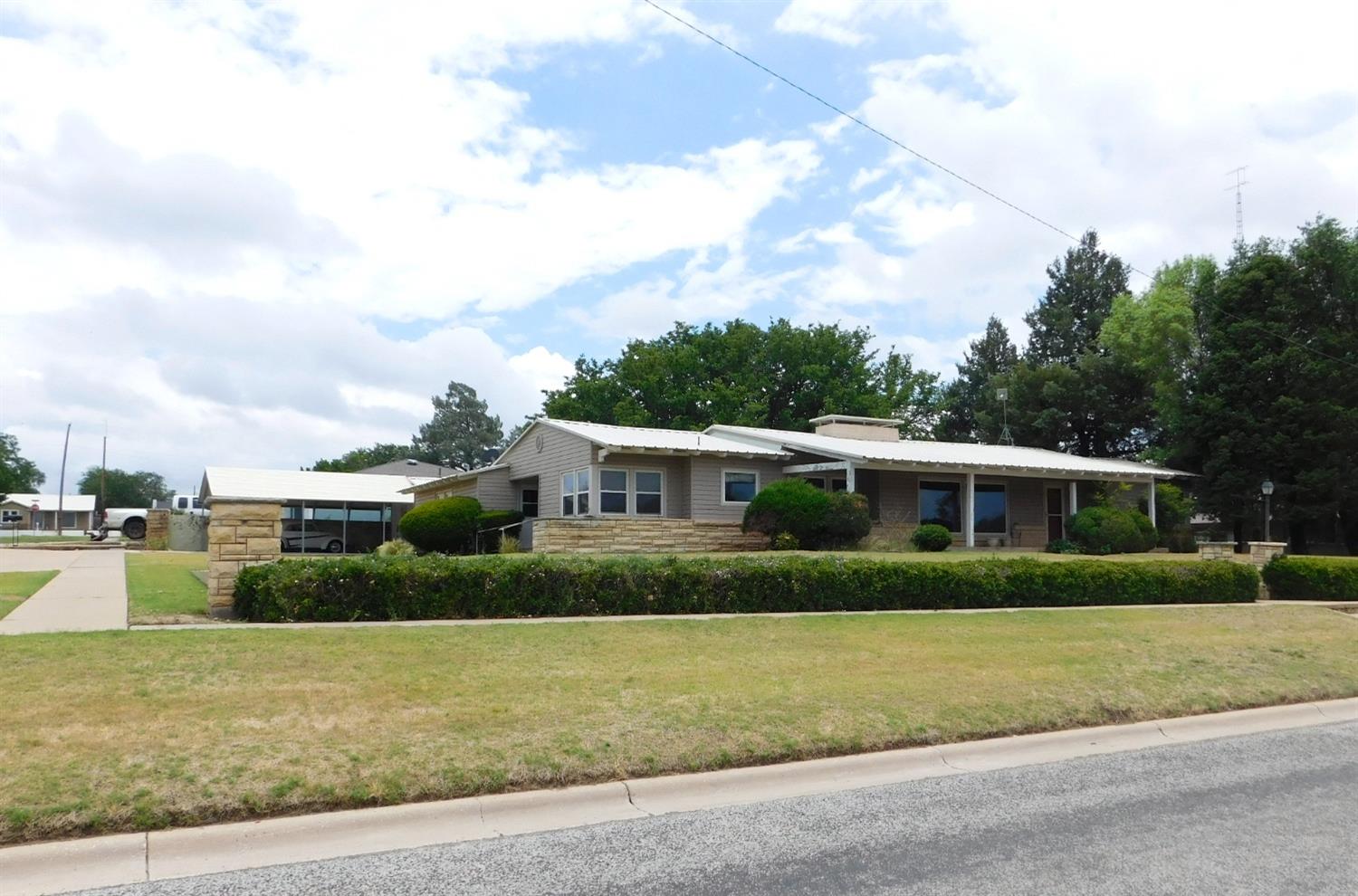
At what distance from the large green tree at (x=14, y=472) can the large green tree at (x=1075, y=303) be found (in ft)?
266

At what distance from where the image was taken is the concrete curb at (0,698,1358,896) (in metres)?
4.61

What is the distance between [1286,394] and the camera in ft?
106

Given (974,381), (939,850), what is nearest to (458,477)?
(939,850)

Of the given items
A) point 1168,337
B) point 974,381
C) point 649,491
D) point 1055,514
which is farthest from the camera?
point 974,381

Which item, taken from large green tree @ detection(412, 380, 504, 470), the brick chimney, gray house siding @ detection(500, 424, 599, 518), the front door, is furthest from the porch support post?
large green tree @ detection(412, 380, 504, 470)

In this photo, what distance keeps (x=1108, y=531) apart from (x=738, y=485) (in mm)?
→ 10395

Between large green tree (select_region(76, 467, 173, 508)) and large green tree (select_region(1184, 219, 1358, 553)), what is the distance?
104 meters

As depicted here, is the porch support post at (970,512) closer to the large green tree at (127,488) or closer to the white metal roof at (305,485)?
the white metal roof at (305,485)

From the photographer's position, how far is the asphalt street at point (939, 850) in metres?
4.65

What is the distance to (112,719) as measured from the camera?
6297mm

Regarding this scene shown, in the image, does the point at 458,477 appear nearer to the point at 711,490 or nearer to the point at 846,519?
the point at 711,490

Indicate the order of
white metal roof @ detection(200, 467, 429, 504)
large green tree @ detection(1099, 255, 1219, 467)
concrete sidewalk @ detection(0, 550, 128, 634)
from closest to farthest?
concrete sidewalk @ detection(0, 550, 128, 634) < white metal roof @ detection(200, 467, 429, 504) < large green tree @ detection(1099, 255, 1219, 467)

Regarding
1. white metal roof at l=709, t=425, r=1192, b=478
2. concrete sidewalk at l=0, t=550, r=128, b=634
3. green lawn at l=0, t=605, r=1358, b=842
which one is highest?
white metal roof at l=709, t=425, r=1192, b=478

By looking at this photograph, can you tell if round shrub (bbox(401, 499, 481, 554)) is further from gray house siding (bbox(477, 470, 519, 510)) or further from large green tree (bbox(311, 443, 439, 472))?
large green tree (bbox(311, 443, 439, 472))
